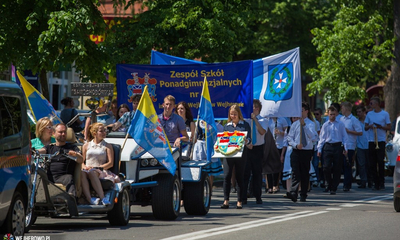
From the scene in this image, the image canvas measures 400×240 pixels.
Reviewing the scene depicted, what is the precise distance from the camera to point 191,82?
52.1 feet

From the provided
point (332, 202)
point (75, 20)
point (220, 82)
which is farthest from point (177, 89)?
point (332, 202)

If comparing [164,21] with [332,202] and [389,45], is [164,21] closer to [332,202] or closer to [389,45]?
[332,202]

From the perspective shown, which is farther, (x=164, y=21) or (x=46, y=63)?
(x=164, y=21)

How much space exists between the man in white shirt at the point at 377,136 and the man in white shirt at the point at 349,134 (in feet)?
1.78

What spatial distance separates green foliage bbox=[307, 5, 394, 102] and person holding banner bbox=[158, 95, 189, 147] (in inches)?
728

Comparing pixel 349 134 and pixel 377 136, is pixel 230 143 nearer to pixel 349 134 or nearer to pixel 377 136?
pixel 349 134

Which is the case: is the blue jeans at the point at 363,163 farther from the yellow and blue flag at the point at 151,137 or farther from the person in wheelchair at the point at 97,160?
the person in wheelchair at the point at 97,160

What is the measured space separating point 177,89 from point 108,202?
5.12m

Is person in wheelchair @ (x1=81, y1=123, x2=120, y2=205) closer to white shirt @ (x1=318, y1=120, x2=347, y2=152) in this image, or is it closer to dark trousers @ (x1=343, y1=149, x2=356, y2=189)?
white shirt @ (x1=318, y1=120, x2=347, y2=152)

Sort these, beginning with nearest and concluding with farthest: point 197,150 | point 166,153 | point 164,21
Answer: point 166,153
point 197,150
point 164,21

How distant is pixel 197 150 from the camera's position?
15547 mm

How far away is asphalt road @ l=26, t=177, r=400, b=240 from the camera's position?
34.5 ft

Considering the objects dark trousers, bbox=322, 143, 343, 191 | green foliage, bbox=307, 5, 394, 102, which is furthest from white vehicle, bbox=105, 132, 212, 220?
green foliage, bbox=307, 5, 394, 102

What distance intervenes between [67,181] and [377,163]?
11.5m
